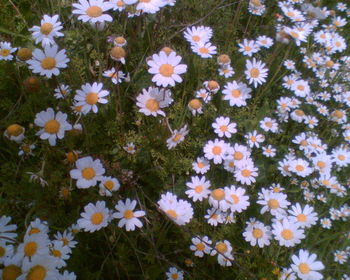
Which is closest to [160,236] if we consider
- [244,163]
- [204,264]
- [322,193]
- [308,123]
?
[204,264]

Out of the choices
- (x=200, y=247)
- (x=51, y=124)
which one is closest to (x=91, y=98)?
(x=51, y=124)

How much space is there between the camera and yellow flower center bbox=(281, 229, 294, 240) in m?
1.56

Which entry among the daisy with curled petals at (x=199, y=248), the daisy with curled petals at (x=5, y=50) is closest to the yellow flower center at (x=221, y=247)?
the daisy with curled petals at (x=199, y=248)

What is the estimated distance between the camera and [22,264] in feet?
2.89

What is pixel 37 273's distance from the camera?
0.88 meters

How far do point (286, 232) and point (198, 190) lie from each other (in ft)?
1.56

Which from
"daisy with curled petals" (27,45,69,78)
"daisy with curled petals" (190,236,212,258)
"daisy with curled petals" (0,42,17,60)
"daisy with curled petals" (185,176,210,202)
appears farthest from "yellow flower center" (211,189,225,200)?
"daisy with curled petals" (0,42,17,60)

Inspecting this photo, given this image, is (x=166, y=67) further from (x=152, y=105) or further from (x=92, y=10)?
(x=92, y=10)

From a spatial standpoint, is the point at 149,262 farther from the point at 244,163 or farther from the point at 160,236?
the point at 244,163

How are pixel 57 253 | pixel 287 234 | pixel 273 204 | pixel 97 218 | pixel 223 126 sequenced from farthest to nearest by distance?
pixel 223 126 → pixel 273 204 → pixel 287 234 → pixel 97 218 → pixel 57 253

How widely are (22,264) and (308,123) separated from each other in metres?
2.10

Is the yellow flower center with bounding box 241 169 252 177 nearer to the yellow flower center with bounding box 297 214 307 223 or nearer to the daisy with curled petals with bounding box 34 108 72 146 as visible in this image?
the yellow flower center with bounding box 297 214 307 223

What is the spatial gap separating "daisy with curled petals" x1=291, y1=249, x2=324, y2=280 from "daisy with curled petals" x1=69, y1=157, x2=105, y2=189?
0.95 m

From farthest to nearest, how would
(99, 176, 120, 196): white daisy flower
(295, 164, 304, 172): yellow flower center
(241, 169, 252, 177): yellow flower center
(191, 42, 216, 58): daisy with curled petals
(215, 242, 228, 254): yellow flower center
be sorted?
(295, 164, 304, 172): yellow flower center, (191, 42, 216, 58): daisy with curled petals, (241, 169, 252, 177): yellow flower center, (215, 242, 228, 254): yellow flower center, (99, 176, 120, 196): white daisy flower
